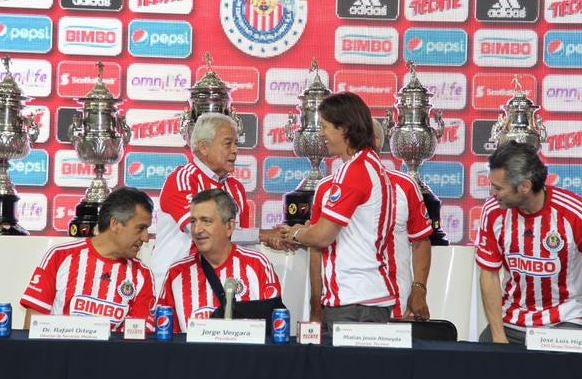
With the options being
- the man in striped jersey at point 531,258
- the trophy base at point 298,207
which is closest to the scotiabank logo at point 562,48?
the trophy base at point 298,207

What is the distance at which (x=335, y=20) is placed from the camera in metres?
6.40

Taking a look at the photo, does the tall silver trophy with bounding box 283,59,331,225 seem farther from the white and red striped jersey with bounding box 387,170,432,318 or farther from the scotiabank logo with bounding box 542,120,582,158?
the scotiabank logo with bounding box 542,120,582,158

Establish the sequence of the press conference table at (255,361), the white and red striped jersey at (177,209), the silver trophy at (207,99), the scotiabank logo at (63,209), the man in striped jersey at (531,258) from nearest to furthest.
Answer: the press conference table at (255,361) → the man in striped jersey at (531,258) → the white and red striped jersey at (177,209) → the silver trophy at (207,99) → the scotiabank logo at (63,209)

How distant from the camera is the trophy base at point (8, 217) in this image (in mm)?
4672

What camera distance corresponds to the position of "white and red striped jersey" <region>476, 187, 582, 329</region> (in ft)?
10.5

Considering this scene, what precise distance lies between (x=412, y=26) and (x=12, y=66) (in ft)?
7.92

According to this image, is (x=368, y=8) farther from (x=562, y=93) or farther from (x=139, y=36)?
(x=139, y=36)

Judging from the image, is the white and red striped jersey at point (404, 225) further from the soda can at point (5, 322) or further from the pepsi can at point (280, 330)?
the soda can at point (5, 322)

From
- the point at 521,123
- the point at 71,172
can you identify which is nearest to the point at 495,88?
the point at 521,123

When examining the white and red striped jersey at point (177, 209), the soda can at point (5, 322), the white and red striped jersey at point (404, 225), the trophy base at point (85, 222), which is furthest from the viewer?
the trophy base at point (85, 222)

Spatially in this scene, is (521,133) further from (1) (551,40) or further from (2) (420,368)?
(2) (420,368)

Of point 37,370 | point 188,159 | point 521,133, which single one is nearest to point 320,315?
point 37,370

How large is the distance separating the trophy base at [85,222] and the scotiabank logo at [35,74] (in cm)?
179

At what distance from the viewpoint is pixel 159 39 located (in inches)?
250
